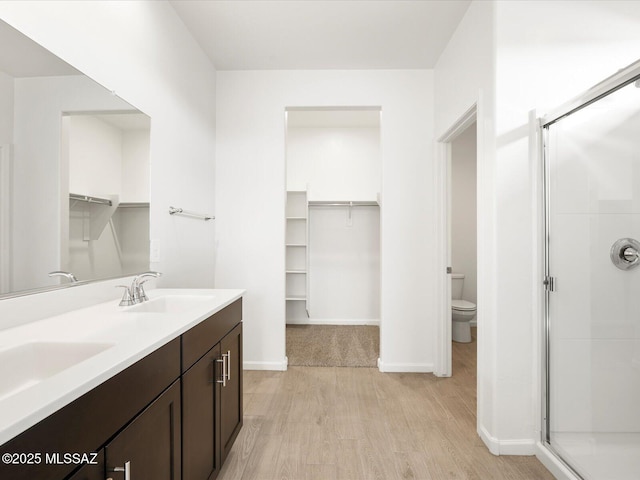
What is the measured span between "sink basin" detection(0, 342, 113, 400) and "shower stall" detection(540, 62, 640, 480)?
1992 mm

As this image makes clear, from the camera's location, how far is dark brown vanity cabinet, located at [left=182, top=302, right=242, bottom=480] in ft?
4.14

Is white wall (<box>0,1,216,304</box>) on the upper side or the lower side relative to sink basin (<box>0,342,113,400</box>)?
upper

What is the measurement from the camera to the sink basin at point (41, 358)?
92 centimetres

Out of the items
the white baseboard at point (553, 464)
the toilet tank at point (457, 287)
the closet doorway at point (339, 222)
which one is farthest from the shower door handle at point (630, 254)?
the closet doorway at point (339, 222)

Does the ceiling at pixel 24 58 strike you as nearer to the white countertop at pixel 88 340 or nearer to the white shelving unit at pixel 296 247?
the white countertop at pixel 88 340

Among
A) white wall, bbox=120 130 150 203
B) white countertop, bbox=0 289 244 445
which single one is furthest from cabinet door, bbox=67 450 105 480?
white wall, bbox=120 130 150 203

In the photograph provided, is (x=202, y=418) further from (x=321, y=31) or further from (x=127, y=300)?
(x=321, y=31)

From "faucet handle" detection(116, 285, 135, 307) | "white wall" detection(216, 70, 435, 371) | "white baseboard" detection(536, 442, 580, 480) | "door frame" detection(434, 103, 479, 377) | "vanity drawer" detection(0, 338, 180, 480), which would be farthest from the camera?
"white wall" detection(216, 70, 435, 371)

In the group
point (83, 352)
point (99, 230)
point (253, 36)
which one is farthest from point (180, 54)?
point (83, 352)

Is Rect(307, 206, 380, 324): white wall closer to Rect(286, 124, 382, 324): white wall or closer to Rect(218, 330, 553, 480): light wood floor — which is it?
Rect(286, 124, 382, 324): white wall

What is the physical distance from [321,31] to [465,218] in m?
3.06

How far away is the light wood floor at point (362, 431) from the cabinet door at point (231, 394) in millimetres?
174

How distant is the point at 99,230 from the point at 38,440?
122cm

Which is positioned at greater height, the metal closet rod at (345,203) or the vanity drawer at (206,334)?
the metal closet rod at (345,203)
